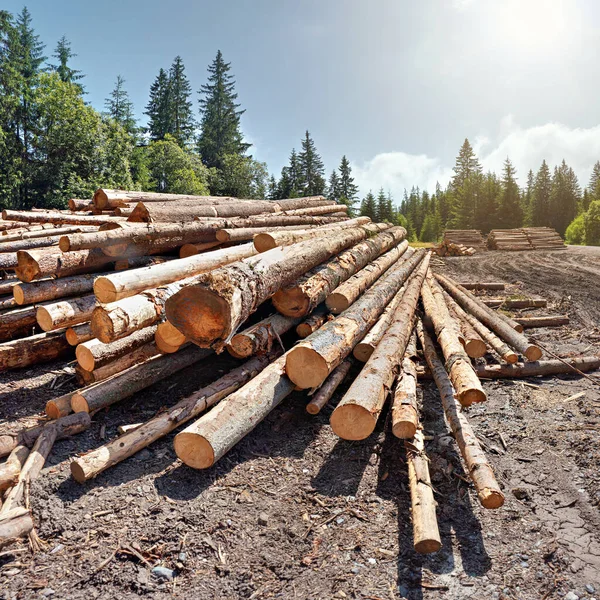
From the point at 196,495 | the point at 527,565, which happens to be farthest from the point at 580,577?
the point at 196,495

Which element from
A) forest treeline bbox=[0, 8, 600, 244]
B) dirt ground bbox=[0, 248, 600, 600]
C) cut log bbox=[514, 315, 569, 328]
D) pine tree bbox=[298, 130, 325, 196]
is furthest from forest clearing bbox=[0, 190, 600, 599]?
pine tree bbox=[298, 130, 325, 196]

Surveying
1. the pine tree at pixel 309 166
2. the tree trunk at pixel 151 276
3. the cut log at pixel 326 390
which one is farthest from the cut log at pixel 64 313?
the pine tree at pixel 309 166

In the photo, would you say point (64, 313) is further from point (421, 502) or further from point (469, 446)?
point (469, 446)

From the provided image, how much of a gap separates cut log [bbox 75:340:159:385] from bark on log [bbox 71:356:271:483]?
88 centimetres

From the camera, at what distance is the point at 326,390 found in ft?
14.8

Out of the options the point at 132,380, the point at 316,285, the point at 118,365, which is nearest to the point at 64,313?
the point at 118,365

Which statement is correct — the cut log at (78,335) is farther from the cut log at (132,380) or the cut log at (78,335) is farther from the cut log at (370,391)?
the cut log at (370,391)

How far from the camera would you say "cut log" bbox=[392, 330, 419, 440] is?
144 inches

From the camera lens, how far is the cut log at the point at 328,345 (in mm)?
4078

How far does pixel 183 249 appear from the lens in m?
6.19

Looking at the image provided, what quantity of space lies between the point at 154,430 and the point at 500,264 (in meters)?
18.7

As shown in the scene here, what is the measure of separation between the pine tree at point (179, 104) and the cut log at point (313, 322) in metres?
48.7

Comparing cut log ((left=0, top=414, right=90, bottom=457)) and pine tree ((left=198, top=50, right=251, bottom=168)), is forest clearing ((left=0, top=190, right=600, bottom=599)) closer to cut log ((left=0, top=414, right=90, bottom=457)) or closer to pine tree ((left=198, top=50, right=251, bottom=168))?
cut log ((left=0, top=414, right=90, bottom=457))

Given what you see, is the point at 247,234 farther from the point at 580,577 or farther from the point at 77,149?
the point at 77,149
